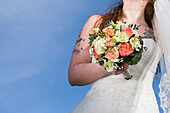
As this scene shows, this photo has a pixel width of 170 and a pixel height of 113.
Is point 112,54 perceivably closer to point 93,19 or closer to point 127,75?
point 127,75

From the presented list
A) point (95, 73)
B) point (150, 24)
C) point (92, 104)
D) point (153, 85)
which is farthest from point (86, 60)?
point (150, 24)

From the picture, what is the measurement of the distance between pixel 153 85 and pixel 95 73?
1.80 ft

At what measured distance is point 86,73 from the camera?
5.90 feet

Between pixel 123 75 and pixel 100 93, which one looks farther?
pixel 123 75

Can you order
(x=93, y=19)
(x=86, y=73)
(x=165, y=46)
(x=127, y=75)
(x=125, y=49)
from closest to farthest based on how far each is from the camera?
1. (x=125, y=49)
2. (x=165, y=46)
3. (x=127, y=75)
4. (x=86, y=73)
5. (x=93, y=19)

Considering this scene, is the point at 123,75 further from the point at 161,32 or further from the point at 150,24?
the point at 150,24

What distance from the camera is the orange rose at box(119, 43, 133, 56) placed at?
136 cm

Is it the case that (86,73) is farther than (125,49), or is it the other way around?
(86,73)

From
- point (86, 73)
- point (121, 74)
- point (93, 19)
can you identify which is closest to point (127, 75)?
point (121, 74)

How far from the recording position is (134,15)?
7.06 feet

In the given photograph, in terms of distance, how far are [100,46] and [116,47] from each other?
0.11 metres

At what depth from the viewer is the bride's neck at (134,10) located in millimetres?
2143

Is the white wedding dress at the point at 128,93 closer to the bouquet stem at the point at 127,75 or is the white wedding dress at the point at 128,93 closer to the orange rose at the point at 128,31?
the bouquet stem at the point at 127,75

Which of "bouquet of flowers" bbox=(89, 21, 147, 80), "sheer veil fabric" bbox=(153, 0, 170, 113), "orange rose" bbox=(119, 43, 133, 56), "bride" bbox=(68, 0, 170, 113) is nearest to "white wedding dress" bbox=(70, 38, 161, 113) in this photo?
"bride" bbox=(68, 0, 170, 113)
